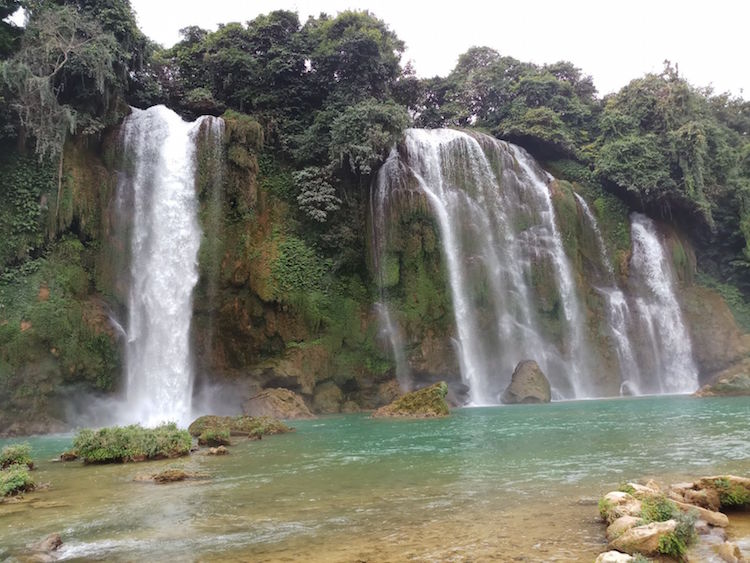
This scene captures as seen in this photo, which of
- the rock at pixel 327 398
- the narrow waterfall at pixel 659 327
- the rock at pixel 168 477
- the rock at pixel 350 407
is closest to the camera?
the rock at pixel 168 477

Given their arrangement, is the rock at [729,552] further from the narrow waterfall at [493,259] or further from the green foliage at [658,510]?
the narrow waterfall at [493,259]

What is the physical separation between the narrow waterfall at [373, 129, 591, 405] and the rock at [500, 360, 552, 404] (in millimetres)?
1493

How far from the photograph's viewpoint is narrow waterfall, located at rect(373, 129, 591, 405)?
28.2 m

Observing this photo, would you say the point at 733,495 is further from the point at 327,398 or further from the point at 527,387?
the point at 327,398

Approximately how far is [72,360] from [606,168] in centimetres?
2979

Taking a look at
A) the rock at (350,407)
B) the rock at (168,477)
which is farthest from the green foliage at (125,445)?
the rock at (350,407)

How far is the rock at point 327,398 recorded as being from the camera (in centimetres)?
2484

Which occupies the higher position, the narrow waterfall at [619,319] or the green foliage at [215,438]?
the narrow waterfall at [619,319]

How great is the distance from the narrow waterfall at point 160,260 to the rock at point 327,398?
527 cm

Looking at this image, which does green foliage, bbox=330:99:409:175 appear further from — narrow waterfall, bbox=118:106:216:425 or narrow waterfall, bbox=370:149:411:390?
narrow waterfall, bbox=118:106:216:425

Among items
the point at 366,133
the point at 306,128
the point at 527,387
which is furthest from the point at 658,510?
the point at 306,128

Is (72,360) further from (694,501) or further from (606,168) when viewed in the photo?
(606,168)

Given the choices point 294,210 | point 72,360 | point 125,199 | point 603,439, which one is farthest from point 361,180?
point 603,439

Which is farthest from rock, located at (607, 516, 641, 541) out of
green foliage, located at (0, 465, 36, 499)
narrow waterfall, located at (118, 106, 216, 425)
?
narrow waterfall, located at (118, 106, 216, 425)
